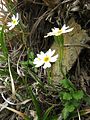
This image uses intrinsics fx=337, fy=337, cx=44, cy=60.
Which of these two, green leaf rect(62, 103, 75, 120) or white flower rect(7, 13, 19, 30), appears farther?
white flower rect(7, 13, 19, 30)

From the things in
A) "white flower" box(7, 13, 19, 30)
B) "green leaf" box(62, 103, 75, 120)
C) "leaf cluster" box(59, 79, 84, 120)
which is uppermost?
"white flower" box(7, 13, 19, 30)

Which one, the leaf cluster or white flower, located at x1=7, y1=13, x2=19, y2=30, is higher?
white flower, located at x1=7, y1=13, x2=19, y2=30

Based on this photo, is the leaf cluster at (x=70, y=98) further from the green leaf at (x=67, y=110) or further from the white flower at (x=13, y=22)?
the white flower at (x=13, y=22)

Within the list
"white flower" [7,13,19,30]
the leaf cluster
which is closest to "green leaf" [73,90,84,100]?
the leaf cluster

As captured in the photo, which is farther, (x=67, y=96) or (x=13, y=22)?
(x=13, y=22)

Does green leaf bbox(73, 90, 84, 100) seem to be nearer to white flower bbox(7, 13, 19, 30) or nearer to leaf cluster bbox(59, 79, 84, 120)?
leaf cluster bbox(59, 79, 84, 120)

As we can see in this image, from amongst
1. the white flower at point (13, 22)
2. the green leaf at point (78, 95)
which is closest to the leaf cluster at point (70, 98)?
the green leaf at point (78, 95)

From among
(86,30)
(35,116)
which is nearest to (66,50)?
(86,30)

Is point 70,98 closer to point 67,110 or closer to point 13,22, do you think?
point 67,110

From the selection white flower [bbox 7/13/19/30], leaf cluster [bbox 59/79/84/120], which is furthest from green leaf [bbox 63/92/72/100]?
white flower [bbox 7/13/19/30]

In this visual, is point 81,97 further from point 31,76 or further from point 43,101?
point 31,76

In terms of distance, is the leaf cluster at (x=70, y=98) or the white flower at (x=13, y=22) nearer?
the leaf cluster at (x=70, y=98)

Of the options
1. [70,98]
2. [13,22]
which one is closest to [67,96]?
[70,98]

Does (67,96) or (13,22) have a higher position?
(13,22)
